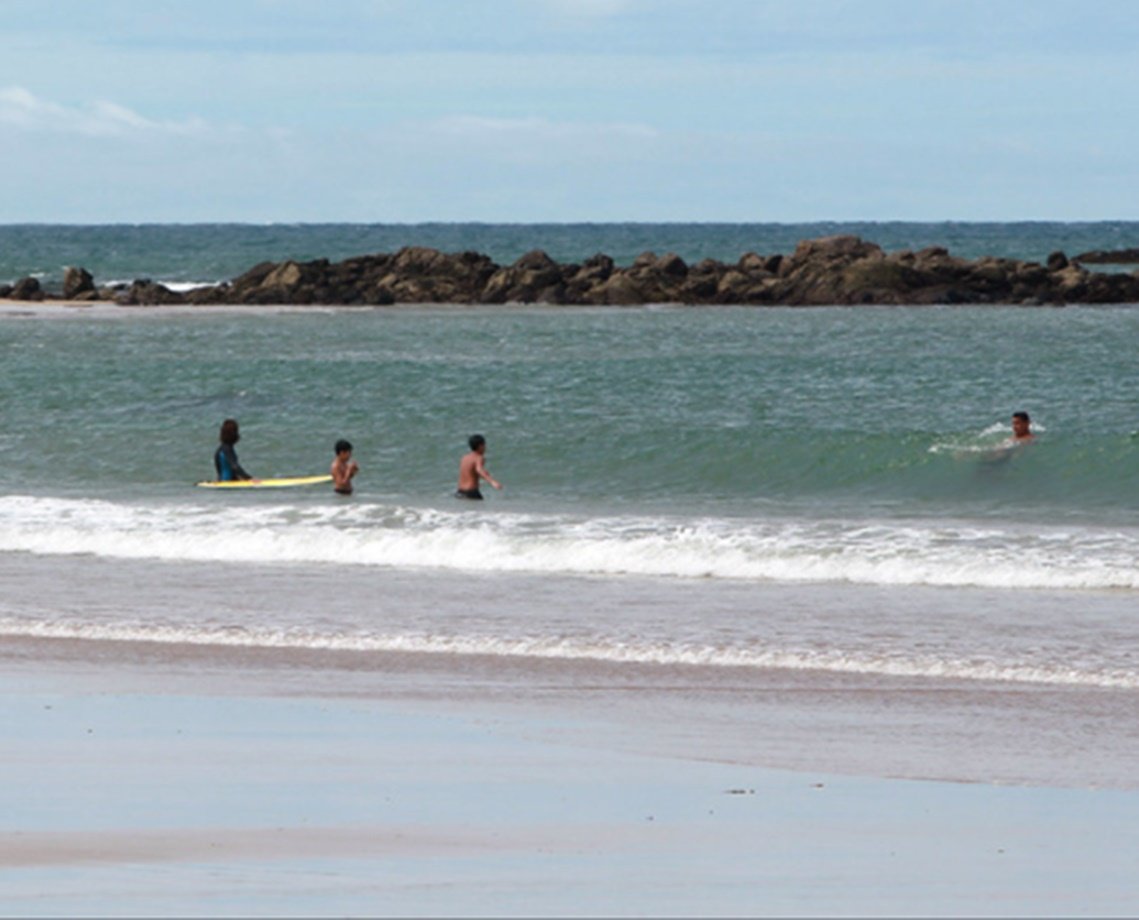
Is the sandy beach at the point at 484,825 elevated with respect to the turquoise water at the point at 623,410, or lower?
elevated

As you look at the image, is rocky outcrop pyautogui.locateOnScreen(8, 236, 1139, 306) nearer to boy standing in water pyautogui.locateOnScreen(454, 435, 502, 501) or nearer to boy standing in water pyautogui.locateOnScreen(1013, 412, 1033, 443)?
boy standing in water pyautogui.locateOnScreen(1013, 412, 1033, 443)

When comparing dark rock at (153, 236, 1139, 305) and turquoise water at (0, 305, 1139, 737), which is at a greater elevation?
dark rock at (153, 236, 1139, 305)

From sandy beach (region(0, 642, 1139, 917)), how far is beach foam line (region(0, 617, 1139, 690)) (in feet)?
6.77

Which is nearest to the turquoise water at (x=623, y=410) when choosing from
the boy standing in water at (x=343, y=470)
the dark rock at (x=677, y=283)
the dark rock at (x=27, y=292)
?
the boy standing in water at (x=343, y=470)

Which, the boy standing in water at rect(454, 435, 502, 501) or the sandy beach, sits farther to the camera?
the boy standing in water at rect(454, 435, 502, 501)

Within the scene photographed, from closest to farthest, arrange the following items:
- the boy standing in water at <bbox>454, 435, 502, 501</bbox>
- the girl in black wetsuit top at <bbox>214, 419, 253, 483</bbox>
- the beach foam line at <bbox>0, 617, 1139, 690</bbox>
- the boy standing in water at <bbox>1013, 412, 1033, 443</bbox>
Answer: the beach foam line at <bbox>0, 617, 1139, 690</bbox> → the boy standing in water at <bbox>454, 435, 502, 501</bbox> → the girl in black wetsuit top at <bbox>214, 419, 253, 483</bbox> → the boy standing in water at <bbox>1013, 412, 1033, 443</bbox>

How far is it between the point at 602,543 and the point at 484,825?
10.2m

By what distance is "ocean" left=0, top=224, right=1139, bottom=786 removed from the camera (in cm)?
1370

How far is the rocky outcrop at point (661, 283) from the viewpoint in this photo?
211 ft

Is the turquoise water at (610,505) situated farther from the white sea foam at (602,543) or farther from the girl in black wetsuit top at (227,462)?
the girl in black wetsuit top at (227,462)

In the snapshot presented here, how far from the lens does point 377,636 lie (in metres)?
14.8

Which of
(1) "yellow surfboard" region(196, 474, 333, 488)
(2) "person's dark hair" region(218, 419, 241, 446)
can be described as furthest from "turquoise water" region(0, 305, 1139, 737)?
(2) "person's dark hair" region(218, 419, 241, 446)

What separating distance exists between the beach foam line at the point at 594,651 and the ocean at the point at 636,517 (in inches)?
1.4

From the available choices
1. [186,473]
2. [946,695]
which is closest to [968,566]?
[946,695]
